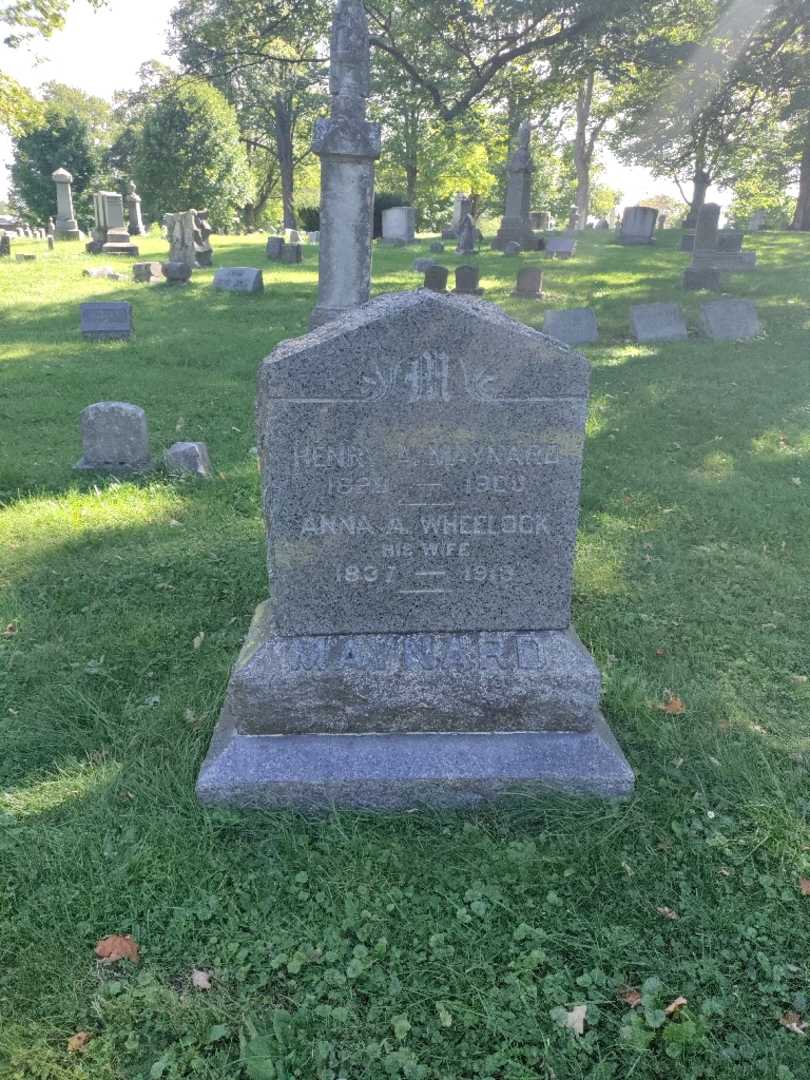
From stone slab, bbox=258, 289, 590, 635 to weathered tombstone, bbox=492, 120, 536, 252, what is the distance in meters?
20.3

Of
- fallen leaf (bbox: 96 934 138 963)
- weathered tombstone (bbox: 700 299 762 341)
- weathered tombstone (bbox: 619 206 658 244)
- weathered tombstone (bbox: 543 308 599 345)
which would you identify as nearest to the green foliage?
weathered tombstone (bbox: 619 206 658 244)

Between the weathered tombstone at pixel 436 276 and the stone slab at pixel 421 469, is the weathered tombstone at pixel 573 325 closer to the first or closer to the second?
the weathered tombstone at pixel 436 276

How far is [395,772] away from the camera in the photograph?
299 centimetres

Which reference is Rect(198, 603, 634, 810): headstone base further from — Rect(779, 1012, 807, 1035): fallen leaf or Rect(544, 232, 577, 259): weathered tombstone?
Rect(544, 232, 577, 259): weathered tombstone

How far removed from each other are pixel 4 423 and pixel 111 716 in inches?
202

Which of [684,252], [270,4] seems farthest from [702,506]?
[684,252]

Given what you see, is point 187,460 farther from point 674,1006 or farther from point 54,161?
point 54,161

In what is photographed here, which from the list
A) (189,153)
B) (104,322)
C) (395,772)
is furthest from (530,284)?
(189,153)

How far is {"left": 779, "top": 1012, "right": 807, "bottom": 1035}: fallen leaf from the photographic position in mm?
2170

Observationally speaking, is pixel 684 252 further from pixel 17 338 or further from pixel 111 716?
pixel 111 716

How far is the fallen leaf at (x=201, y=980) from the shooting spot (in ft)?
7.51

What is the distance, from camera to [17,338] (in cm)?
1113

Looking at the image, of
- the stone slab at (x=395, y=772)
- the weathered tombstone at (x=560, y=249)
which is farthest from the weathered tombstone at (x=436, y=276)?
the stone slab at (x=395, y=772)

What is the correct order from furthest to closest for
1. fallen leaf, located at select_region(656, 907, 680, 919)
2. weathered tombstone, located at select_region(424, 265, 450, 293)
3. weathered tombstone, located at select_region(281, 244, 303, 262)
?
weathered tombstone, located at select_region(281, 244, 303, 262) → weathered tombstone, located at select_region(424, 265, 450, 293) → fallen leaf, located at select_region(656, 907, 680, 919)
